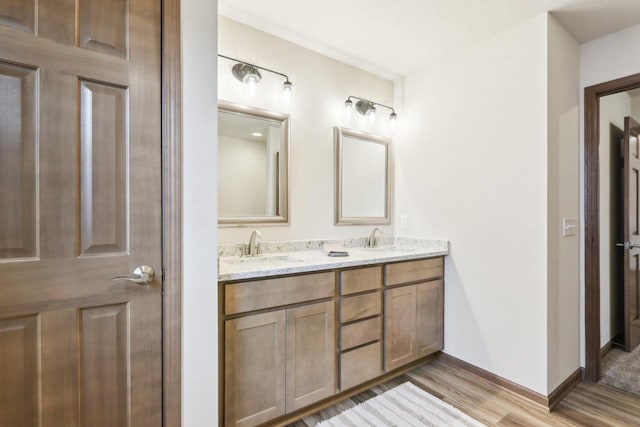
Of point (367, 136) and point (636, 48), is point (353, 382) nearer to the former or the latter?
point (367, 136)

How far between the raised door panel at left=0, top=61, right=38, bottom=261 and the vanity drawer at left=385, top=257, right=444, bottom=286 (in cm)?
182

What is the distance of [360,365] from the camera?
1.97 metres

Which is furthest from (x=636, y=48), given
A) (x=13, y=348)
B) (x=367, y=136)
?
(x=13, y=348)

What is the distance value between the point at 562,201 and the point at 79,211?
2714 millimetres

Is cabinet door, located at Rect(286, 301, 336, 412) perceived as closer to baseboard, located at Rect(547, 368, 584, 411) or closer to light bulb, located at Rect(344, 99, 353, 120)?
baseboard, located at Rect(547, 368, 584, 411)

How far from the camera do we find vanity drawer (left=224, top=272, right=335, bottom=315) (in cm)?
149

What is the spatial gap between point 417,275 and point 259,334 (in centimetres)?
126

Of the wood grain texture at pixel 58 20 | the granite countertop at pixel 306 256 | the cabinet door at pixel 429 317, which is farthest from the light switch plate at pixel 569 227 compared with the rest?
the wood grain texture at pixel 58 20

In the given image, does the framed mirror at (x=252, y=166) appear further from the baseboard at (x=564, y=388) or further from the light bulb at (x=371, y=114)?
the baseboard at (x=564, y=388)

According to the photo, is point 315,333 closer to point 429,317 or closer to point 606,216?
point 429,317

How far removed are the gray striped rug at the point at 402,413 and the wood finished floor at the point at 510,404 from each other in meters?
0.06

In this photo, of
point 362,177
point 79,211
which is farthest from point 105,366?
point 362,177

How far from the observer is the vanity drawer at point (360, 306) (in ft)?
6.21

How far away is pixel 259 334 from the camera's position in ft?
5.16
